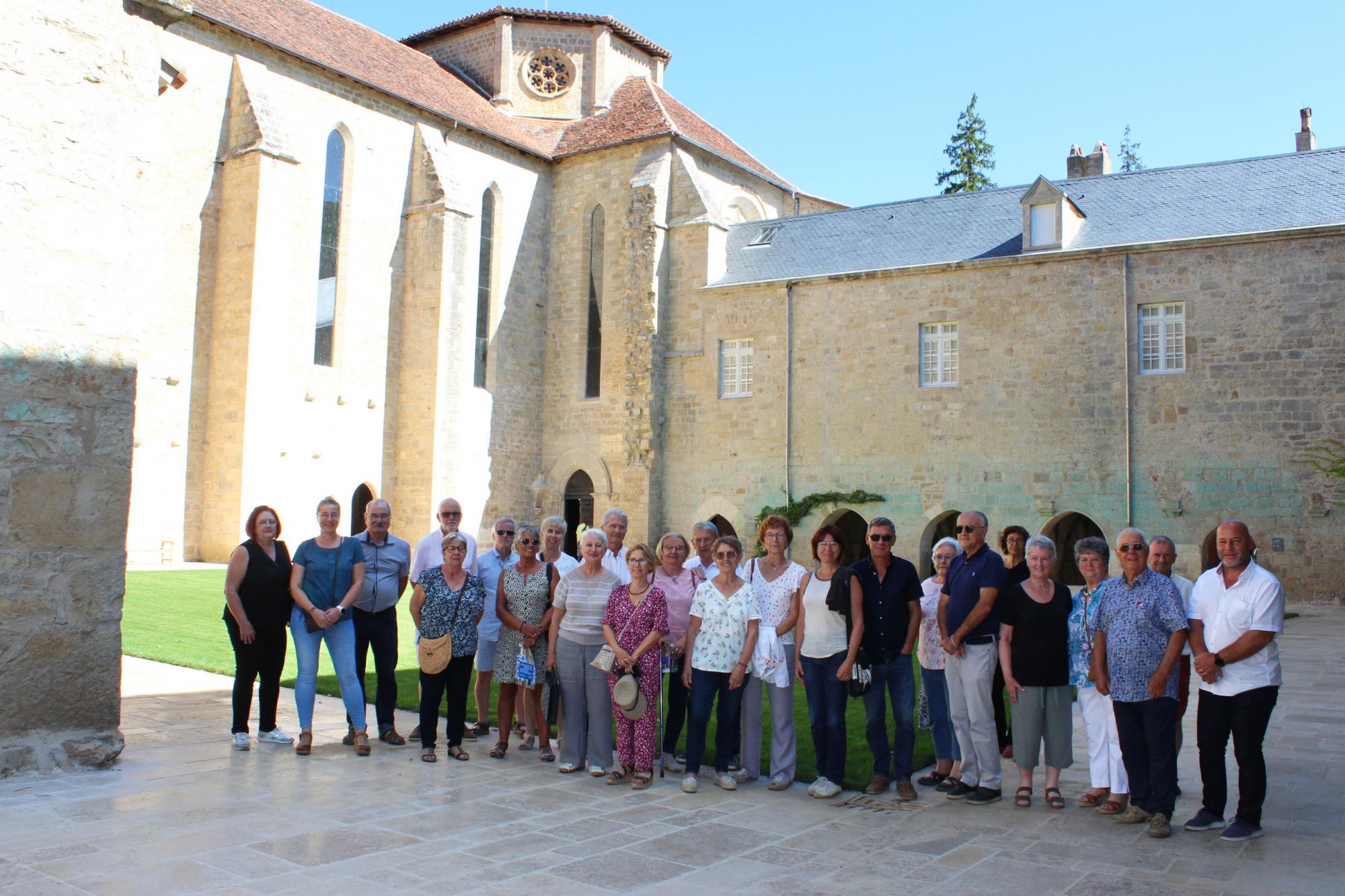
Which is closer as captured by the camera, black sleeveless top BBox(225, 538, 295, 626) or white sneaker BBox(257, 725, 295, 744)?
black sleeveless top BBox(225, 538, 295, 626)

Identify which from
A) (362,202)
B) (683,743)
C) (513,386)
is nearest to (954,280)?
(513,386)

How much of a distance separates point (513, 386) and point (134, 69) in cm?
1966

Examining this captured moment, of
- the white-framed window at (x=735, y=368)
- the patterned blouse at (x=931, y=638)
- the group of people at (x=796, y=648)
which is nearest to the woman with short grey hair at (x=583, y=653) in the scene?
the group of people at (x=796, y=648)

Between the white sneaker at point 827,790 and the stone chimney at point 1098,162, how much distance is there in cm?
2218

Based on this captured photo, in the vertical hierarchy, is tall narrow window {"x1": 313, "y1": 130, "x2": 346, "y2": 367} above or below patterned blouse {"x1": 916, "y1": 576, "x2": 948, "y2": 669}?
above

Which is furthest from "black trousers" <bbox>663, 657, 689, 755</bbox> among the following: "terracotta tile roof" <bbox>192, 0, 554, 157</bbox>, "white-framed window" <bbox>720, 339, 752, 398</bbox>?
"terracotta tile roof" <bbox>192, 0, 554, 157</bbox>

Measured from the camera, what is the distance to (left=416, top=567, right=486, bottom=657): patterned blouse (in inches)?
294

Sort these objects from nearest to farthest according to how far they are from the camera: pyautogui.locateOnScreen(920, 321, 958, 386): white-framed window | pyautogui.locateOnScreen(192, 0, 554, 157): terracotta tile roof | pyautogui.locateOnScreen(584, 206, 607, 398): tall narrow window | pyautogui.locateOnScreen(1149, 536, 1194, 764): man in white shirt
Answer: pyautogui.locateOnScreen(1149, 536, 1194, 764): man in white shirt, pyautogui.locateOnScreen(920, 321, 958, 386): white-framed window, pyautogui.locateOnScreen(192, 0, 554, 157): terracotta tile roof, pyautogui.locateOnScreen(584, 206, 607, 398): tall narrow window

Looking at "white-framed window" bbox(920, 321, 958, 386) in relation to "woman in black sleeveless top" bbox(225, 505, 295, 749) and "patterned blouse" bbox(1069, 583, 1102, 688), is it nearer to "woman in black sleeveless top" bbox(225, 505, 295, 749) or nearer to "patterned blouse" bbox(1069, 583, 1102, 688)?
"patterned blouse" bbox(1069, 583, 1102, 688)

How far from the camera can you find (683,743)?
8.34 metres

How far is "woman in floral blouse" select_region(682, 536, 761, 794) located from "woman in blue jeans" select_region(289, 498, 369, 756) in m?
2.34

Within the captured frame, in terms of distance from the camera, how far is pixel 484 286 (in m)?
26.5

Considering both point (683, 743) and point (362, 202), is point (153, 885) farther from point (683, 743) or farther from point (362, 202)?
point (362, 202)

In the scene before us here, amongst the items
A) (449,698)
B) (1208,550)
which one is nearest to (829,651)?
(449,698)
